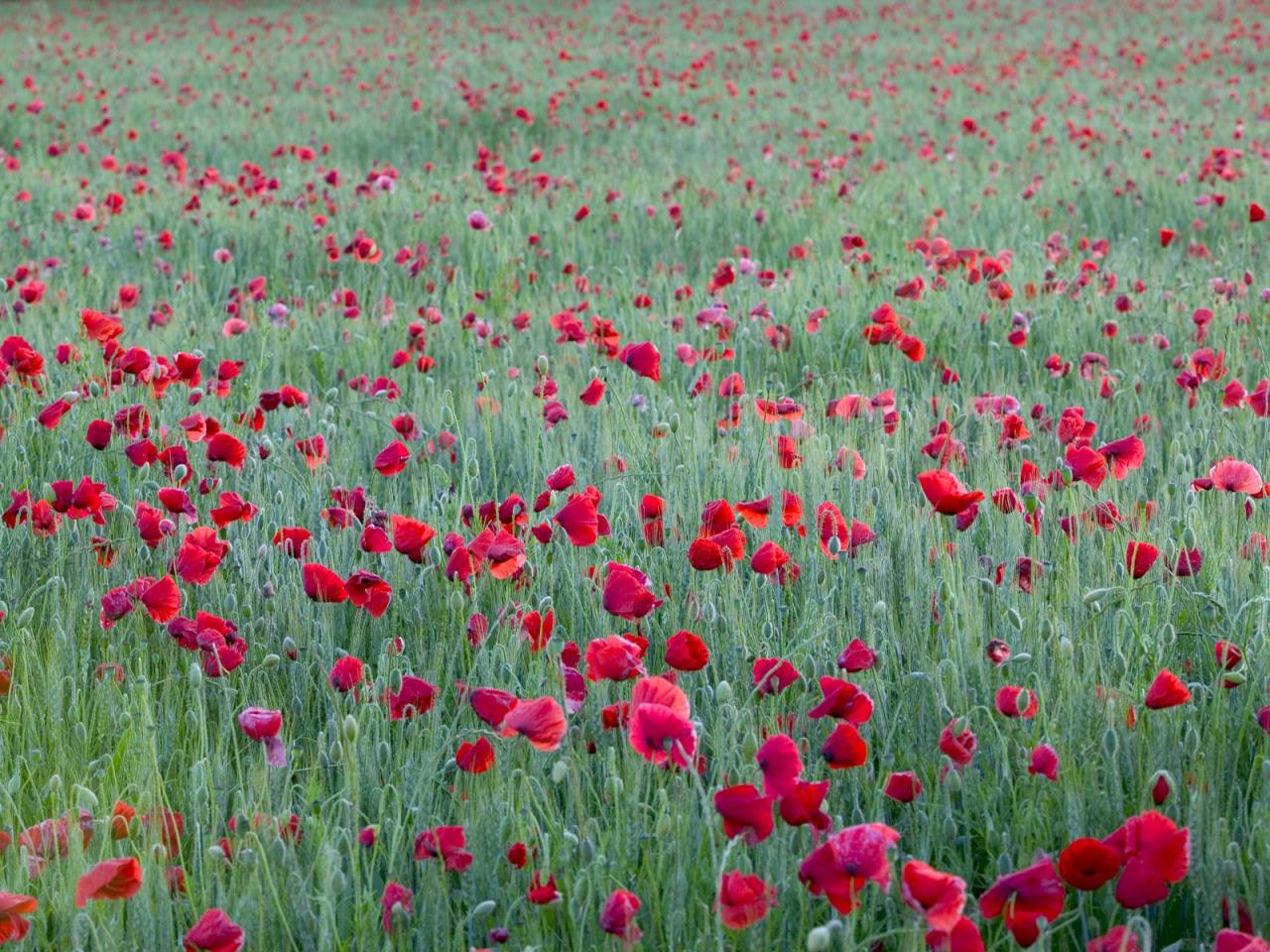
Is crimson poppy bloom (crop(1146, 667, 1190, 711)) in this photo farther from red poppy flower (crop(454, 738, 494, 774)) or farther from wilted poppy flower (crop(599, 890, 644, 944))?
red poppy flower (crop(454, 738, 494, 774))

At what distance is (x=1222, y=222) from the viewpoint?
212 inches

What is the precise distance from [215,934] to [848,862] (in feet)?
2.00

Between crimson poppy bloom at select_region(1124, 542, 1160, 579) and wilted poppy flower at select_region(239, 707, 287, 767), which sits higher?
crimson poppy bloom at select_region(1124, 542, 1160, 579)

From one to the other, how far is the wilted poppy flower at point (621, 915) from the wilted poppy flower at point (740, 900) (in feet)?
0.30

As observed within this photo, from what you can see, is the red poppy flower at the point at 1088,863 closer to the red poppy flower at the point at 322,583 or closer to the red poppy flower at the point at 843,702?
the red poppy flower at the point at 843,702

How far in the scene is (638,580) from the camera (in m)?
1.65

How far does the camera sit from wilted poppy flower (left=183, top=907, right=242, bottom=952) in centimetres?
116

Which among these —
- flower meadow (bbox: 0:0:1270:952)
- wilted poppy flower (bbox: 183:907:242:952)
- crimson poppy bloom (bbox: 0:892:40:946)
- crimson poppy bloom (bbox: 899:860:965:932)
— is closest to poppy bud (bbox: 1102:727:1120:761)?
flower meadow (bbox: 0:0:1270:952)

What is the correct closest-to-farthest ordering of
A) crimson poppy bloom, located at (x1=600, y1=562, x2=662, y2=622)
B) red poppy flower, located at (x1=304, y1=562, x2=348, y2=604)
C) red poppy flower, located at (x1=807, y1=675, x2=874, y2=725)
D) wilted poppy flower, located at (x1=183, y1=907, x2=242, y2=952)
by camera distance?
wilted poppy flower, located at (x1=183, y1=907, x2=242, y2=952)
red poppy flower, located at (x1=807, y1=675, x2=874, y2=725)
crimson poppy bloom, located at (x1=600, y1=562, x2=662, y2=622)
red poppy flower, located at (x1=304, y1=562, x2=348, y2=604)

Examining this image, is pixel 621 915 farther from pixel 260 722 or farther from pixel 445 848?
pixel 260 722

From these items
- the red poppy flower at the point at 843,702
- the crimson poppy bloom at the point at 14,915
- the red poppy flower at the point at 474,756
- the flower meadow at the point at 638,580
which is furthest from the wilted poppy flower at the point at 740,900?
the crimson poppy bloom at the point at 14,915

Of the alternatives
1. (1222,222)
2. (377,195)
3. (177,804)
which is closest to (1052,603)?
(177,804)

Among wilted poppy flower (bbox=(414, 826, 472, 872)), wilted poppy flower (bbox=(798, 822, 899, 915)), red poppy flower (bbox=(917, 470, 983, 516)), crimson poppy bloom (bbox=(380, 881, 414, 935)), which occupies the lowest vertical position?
crimson poppy bloom (bbox=(380, 881, 414, 935))

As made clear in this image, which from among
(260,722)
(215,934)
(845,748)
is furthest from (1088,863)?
(260,722)
